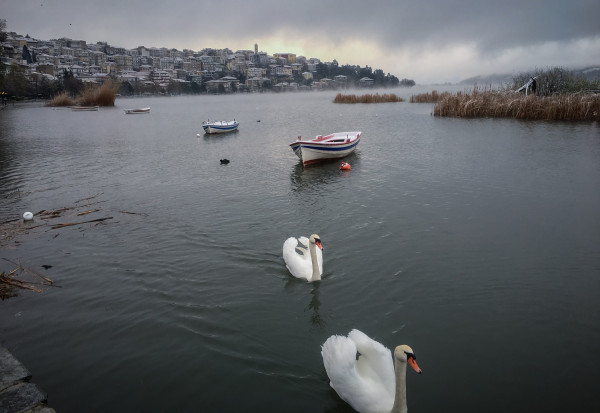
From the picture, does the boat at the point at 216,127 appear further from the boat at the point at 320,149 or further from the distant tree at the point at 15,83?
the distant tree at the point at 15,83

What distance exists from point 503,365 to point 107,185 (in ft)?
57.9

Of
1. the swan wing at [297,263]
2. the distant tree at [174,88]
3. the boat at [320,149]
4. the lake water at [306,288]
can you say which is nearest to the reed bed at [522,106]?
the lake water at [306,288]

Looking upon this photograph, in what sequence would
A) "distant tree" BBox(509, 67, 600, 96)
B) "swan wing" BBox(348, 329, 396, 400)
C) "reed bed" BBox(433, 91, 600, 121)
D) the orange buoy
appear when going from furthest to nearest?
"distant tree" BBox(509, 67, 600, 96)
"reed bed" BBox(433, 91, 600, 121)
the orange buoy
"swan wing" BBox(348, 329, 396, 400)

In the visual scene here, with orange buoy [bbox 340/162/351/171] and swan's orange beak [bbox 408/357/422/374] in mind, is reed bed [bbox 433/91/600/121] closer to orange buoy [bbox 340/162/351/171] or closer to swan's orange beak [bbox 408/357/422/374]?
orange buoy [bbox 340/162/351/171]

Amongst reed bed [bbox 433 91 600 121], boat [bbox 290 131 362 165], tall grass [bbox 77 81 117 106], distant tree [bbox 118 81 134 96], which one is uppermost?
distant tree [bbox 118 81 134 96]

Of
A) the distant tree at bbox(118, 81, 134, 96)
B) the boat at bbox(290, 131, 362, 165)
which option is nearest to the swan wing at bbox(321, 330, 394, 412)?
the boat at bbox(290, 131, 362, 165)

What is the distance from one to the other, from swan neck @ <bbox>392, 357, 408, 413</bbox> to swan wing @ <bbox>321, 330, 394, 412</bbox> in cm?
26

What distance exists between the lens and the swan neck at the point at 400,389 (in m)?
5.20

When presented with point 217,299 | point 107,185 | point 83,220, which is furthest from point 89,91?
point 217,299

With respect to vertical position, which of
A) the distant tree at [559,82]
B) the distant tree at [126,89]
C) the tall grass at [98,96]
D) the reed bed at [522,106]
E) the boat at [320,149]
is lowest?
the boat at [320,149]

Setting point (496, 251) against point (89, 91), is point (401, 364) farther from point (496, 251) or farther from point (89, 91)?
point (89, 91)

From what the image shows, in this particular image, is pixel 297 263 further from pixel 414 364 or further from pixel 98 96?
pixel 98 96

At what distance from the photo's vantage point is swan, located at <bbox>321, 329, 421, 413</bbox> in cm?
523

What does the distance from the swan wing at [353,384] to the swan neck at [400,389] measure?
264 mm
